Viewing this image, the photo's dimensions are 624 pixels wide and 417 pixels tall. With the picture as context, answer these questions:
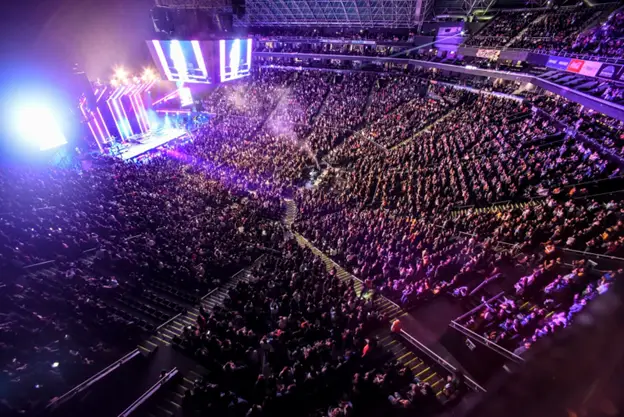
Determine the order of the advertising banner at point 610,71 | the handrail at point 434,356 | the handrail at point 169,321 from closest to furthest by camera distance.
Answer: the handrail at point 434,356, the handrail at point 169,321, the advertising banner at point 610,71

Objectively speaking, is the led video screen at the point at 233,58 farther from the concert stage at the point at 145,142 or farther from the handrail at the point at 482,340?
the handrail at the point at 482,340

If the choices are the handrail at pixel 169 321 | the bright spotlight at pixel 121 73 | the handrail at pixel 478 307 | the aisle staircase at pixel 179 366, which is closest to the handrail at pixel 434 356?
the handrail at pixel 478 307

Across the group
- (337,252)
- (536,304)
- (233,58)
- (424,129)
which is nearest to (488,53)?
(424,129)

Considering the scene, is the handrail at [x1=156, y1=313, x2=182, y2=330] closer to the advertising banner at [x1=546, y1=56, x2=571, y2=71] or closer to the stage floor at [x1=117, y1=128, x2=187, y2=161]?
the stage floor at [x1=117, y1=128, x2=187, y2=161]

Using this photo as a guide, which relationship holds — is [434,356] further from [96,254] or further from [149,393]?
[96,254]

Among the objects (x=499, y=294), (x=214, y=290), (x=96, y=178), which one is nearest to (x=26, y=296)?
(x=214, y=290)

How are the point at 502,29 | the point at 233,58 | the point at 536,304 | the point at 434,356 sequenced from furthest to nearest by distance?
the point at 502,29 < the point at 233,58 < the point at 536,304 < the point at 434,356
